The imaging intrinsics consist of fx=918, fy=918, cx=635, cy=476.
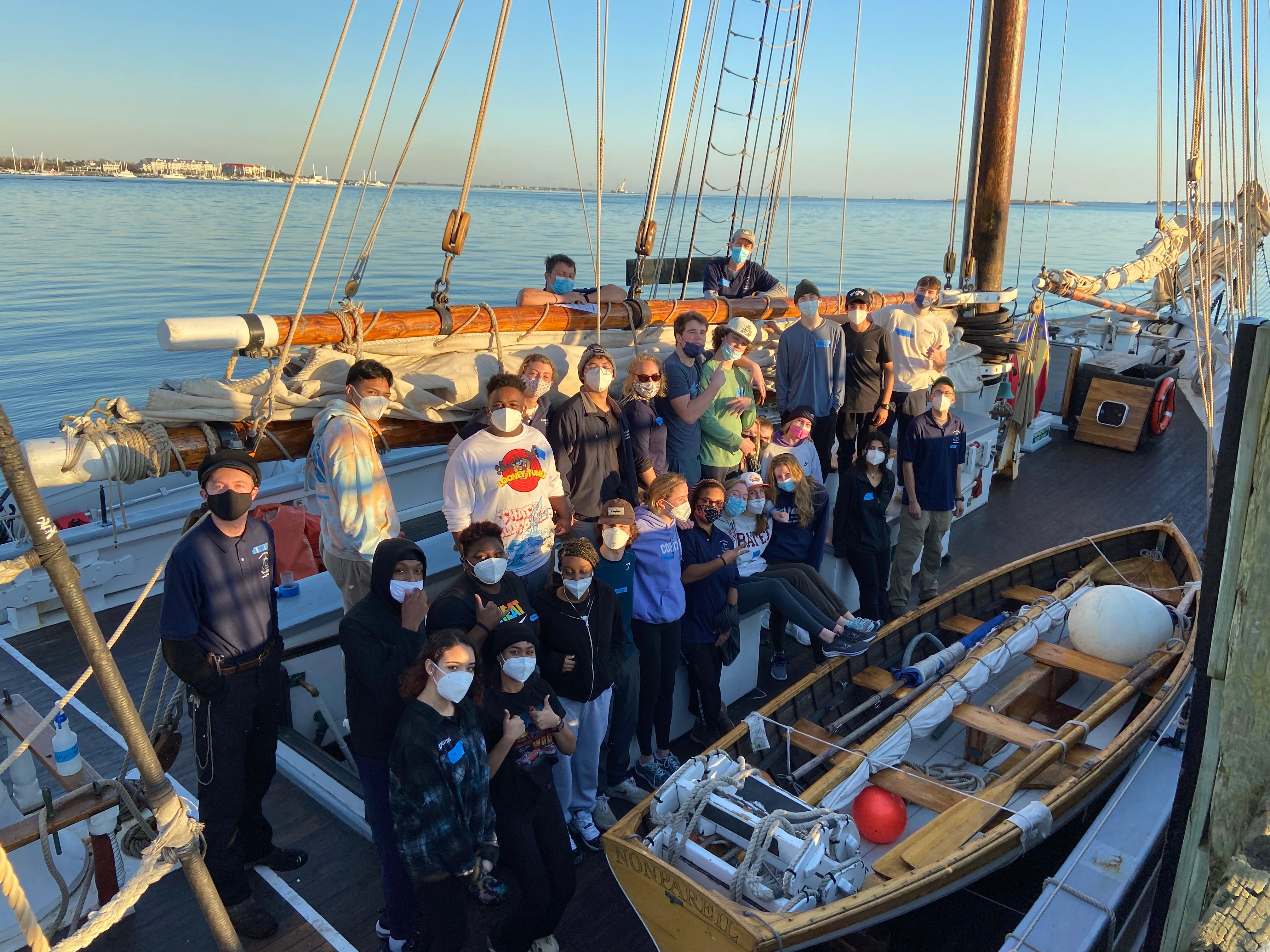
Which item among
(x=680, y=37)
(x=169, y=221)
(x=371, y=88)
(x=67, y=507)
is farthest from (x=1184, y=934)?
(x=169, y=221)

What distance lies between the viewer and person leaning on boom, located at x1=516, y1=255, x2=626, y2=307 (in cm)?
522

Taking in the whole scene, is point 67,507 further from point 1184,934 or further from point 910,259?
point 910,259

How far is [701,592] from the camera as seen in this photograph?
447 centimetres

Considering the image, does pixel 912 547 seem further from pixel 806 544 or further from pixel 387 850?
pixel 387 850

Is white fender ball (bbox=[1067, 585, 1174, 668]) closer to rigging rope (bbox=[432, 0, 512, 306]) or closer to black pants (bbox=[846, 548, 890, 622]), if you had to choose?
black pants (bbox=[846, 548, 890, 622])

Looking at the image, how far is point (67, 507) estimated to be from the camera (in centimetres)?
818

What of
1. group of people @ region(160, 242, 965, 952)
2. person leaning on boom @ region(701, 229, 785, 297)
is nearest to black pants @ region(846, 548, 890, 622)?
group of people @ region(160, 242, 965, 952)

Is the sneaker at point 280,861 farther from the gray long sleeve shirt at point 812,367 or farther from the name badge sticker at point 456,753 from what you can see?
the gray long sleeve shirt at point 812,367

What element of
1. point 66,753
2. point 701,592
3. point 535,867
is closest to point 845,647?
point 701,592

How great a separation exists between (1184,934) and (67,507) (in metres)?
8.91

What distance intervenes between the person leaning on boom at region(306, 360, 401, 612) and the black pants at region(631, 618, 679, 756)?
122 cm

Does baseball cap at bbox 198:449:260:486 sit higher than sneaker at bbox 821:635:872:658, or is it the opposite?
baseball cap at bbox 198:449:260:486

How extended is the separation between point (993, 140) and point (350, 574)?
792 centimetres

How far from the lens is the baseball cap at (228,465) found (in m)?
3.23
